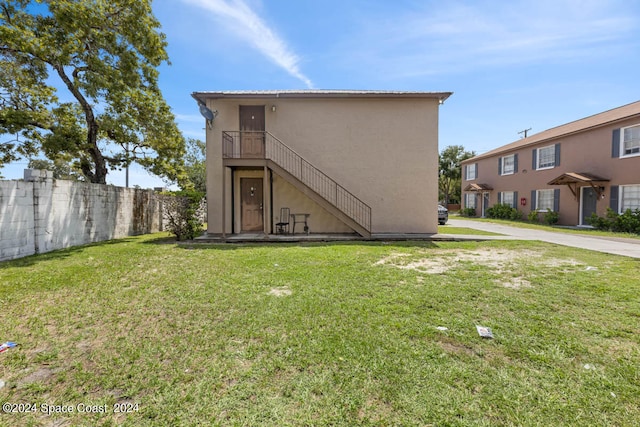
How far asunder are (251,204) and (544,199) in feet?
62.6

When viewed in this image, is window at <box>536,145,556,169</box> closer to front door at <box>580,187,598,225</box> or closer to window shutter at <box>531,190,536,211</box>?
window shutter at <box>531,190,536,211</box>

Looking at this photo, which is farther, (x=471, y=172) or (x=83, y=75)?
(x=471, y=172)

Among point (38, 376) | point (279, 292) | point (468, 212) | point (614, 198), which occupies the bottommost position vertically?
point (38, 376)

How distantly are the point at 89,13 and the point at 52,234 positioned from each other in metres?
7.19

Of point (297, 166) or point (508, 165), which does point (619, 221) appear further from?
point (297, 166)

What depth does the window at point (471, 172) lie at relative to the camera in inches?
1001

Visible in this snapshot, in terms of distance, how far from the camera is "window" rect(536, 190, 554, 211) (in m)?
17.5

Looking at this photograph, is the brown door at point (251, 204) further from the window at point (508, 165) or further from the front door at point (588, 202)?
the window at point (508, 165)

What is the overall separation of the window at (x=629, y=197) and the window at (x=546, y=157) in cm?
442

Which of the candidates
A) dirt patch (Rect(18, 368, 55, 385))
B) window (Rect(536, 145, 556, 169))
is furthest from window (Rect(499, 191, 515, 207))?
dirt patch (Rect(18, 368, 55, 385))

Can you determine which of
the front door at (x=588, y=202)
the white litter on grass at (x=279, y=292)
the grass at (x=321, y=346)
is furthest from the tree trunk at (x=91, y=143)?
the front door at (x=588, y=202)

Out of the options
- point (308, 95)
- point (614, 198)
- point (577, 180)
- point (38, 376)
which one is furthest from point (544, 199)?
point (38, 376)

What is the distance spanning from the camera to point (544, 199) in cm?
1800

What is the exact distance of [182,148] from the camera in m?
13.5
